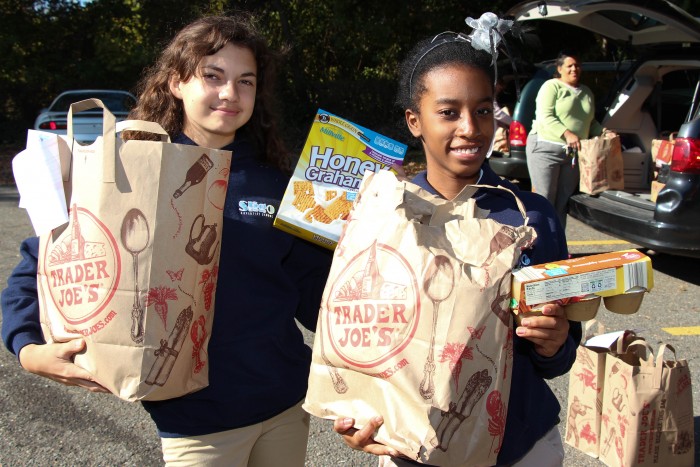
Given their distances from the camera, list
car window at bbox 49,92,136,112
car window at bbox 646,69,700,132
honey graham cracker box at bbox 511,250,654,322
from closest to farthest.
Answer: honey graham cracker box at bbox 511,250,654,322
car window at bbox 646,69,700,132
car window at bbox 49,92,136,112

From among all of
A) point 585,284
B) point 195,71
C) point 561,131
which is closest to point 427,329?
point 585,284

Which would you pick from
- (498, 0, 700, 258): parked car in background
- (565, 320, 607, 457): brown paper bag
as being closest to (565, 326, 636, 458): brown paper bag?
(565, 320, 607, 457): brown paper bag

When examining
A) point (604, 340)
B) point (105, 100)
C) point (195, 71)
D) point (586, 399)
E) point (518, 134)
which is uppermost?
point (105, 100)

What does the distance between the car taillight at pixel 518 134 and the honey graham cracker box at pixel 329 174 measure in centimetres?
581

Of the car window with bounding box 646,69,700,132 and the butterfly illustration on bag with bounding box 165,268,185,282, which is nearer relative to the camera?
the butterfly illustration on bag with bounding box 165,268,185,282

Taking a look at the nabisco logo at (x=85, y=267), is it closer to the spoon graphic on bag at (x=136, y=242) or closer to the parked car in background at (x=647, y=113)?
the spoon graphic on bag at (x=136, y=242)

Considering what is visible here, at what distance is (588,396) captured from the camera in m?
3.13

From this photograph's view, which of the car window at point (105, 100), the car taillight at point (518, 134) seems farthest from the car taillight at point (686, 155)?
the car window at point (105, 100)

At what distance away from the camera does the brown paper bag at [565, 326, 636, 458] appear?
3088 millimetres

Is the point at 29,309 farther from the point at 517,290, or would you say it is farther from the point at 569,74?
the point at 569,74

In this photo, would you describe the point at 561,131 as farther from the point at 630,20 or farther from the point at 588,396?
the point at 588,396

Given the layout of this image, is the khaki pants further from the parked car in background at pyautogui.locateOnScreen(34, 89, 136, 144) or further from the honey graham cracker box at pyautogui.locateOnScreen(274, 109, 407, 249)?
the parked car in background at pyautogui.locateOnScreen(34, 89, 136, 144)

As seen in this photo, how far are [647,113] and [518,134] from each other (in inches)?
54.0

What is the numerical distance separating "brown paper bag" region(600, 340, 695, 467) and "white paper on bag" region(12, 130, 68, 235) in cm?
236
